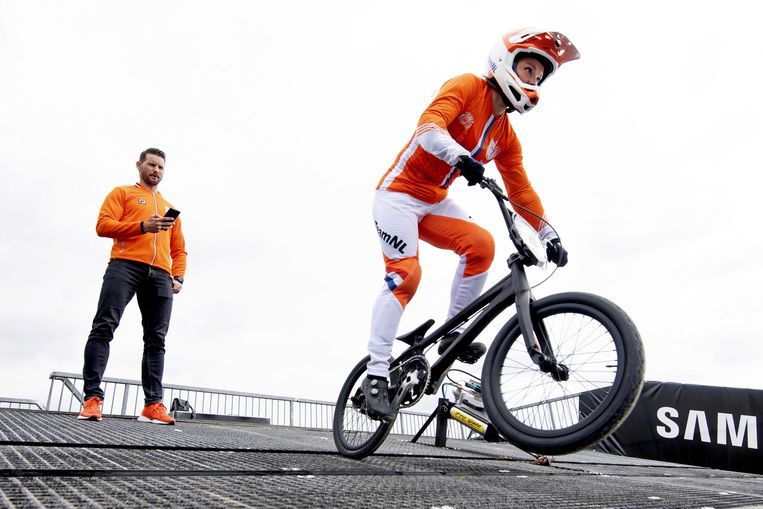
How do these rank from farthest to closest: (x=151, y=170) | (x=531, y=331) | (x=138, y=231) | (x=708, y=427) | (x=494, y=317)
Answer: (x=708, y=427) → (x=151, y=170) → (x=138, y=231) → (x=494, y=317) → (x=531, y=331)

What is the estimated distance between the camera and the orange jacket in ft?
14.3

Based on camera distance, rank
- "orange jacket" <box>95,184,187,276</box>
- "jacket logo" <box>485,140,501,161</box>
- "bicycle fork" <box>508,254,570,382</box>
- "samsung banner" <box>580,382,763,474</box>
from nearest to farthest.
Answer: "bicycle fork" <box>508,254,570,382</box> → "jacket logo" <box>485,140,501,161</box> → "orange jacket" <box>95,184,187,276</box> → "samsung banner" <box>580,382,763,474</box>

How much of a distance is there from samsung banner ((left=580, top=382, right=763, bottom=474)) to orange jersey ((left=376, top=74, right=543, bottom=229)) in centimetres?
695

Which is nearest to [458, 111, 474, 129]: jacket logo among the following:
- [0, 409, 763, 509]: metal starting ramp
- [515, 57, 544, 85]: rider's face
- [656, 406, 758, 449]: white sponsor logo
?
[515, 57, 544, 85]: rider's face

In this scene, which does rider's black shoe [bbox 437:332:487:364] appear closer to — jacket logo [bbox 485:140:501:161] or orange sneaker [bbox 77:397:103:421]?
jacket logo [bbox 485:140:501:161]

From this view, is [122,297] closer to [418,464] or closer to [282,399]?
[418,464]

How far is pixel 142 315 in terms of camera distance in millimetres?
4555

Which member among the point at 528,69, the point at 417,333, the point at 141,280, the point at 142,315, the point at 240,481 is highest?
the point at 528,69

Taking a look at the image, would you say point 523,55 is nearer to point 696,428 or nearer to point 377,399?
point 377,399

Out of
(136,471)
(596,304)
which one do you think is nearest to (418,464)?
(596,304)

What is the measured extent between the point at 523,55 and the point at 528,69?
0.25 ft

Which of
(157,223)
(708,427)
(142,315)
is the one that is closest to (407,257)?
(157,223)

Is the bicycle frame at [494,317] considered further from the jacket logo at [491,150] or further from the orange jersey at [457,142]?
the jacket logo at [491,150]

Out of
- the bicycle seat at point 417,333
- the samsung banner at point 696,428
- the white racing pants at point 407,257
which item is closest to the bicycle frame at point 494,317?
the bicycle seat at point 417,333
